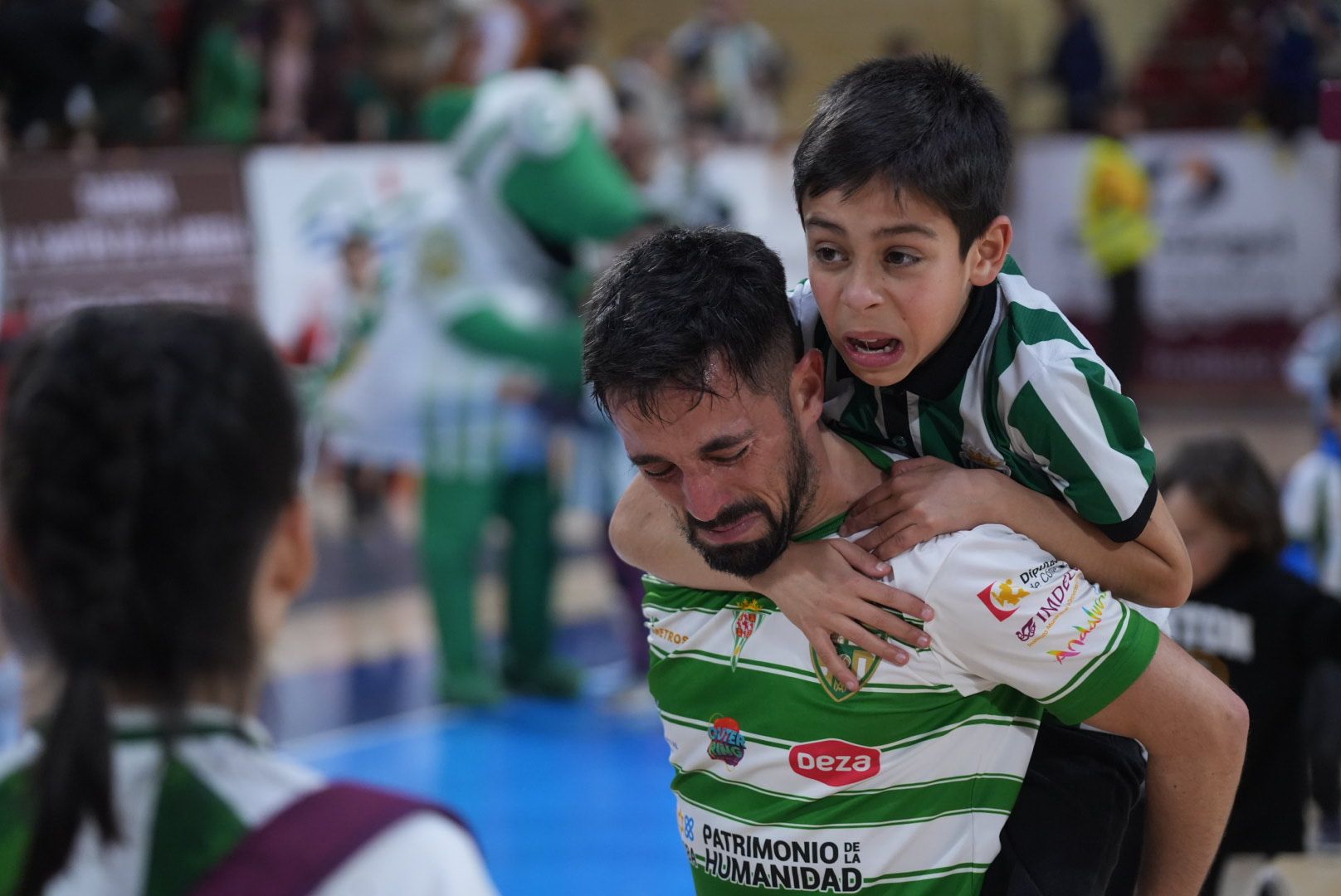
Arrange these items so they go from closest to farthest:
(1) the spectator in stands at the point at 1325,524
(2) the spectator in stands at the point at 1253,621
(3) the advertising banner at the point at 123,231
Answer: (2) the spectator in stands at the point at 1253,621, (1) the spectator in stands at the point at 1325,524, (3) the advertising banner at the point at 123,231

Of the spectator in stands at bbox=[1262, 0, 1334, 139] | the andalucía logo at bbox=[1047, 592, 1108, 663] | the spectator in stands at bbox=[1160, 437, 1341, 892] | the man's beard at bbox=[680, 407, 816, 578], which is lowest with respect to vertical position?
the spectator in stands at bbox=[1160, 437, 1341, 892]

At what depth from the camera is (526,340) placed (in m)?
5.52

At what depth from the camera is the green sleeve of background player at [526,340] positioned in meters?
5.52

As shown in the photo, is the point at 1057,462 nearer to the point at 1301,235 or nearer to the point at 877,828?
the point at 877,828

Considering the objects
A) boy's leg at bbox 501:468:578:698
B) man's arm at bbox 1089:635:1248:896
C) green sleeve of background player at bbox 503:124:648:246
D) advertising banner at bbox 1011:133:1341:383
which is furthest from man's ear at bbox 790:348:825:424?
advertising banner at bbox 1011:133:1341:383

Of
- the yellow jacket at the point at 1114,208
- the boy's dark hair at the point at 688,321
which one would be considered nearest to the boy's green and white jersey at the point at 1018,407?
the boy's dark hair at the point at 688,321

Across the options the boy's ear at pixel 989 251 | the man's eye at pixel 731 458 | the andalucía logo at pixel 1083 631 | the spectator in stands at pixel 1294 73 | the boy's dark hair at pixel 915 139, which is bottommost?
the andalucía logo at pixel 1083 631

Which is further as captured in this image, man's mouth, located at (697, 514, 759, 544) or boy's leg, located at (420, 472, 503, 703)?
boy's leg, located at (420, 472, 503, 703)

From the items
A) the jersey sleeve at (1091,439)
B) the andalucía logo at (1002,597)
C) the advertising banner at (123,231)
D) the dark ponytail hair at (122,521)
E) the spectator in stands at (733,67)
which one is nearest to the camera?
the dark ponytail hair at (122,521)

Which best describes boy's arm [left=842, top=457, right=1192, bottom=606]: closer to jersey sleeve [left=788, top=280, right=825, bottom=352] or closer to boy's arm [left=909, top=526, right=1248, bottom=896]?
boy's arm [left=909, top=526, right=1248, bottom=896]

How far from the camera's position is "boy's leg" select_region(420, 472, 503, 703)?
5.76 m

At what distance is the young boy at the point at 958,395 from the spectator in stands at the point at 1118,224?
10311 mm

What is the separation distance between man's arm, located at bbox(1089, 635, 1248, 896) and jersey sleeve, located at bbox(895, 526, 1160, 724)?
0.11 feet

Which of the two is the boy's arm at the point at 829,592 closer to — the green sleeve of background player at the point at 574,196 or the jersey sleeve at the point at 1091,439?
the jersey sleeve at the point at 1091,439
